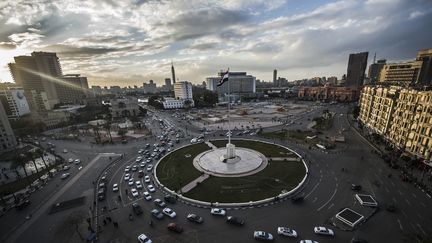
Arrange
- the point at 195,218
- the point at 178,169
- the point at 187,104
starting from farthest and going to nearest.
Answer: the point at 187,104, the point at 178,169, the point at 195,218

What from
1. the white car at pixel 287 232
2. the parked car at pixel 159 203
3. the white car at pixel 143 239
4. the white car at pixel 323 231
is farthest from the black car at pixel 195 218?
the white car at pixel 323 231

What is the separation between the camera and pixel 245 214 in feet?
118

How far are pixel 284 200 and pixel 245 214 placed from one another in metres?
9.64

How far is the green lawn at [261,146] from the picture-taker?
64.2 meters

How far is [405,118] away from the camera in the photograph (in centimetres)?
6294

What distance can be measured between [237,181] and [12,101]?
19779cm

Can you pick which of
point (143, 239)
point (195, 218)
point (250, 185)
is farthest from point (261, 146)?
point (143, 239)

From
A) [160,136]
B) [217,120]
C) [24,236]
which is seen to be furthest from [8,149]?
[217,120]

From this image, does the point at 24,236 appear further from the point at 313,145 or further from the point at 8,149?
the point at 313,145

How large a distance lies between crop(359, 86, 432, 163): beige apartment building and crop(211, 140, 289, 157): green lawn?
36.9 metres

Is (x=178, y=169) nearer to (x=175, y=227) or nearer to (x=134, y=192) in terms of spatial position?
(x=134, y=192)

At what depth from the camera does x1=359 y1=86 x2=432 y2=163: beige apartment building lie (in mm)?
54938

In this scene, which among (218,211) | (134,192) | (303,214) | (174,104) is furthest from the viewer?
(174,104)

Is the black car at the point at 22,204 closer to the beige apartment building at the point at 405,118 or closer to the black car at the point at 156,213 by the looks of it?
the black car at the point at 156,213
